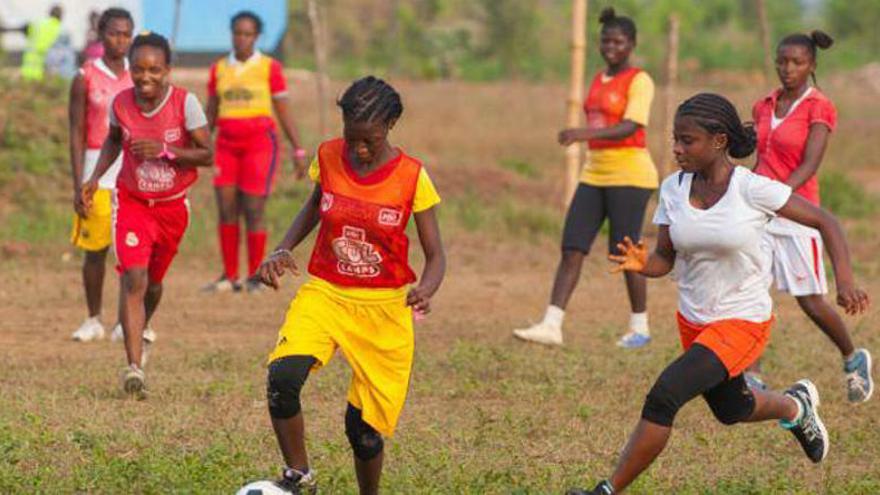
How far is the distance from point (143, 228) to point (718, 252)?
361 centimetres

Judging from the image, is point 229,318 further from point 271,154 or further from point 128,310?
point 128,310

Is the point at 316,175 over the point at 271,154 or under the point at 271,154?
over

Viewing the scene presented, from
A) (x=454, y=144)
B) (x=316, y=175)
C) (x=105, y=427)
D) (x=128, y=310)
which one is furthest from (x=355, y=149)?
(x=454, y=144)

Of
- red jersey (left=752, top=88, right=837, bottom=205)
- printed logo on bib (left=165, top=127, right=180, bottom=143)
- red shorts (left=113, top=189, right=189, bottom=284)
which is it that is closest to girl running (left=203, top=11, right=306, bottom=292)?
red shorts (left=113, top=189, right=189, bottom=284)

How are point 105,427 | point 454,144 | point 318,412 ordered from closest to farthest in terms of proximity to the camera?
point 105,427 < point 318,412 < point 454,144

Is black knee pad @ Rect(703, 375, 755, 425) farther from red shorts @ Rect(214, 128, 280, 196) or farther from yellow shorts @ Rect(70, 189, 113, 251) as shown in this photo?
red shorts @ Rect(214, 128, 280, 196)

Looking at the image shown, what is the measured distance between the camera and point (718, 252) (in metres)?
6.87

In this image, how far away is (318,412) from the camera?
29.2 feet

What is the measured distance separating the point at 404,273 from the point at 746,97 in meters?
25.1

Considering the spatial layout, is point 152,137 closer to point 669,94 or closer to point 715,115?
point 715,115

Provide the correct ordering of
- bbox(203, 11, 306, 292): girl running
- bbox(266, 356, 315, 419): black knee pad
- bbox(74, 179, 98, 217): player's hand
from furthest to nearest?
bbox(203, 11, 306, 292): girl running
bbox(74, 179, 98, 217): player's hand
bbox(266, 356, 315, 419): black knee pad

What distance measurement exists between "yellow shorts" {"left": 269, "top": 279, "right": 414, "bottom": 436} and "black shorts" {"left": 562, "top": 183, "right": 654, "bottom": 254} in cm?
451

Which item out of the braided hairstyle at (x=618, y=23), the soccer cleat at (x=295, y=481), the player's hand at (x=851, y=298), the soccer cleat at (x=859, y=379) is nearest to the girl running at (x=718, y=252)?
the player's hand at (x=851, y=298)

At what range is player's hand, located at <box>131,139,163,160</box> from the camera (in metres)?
9.04
